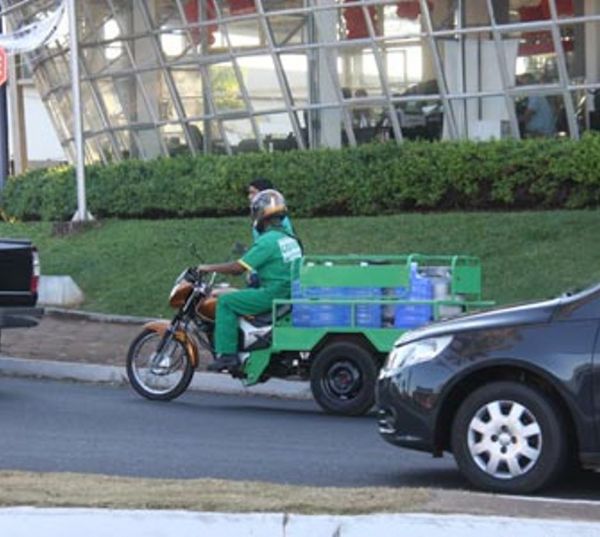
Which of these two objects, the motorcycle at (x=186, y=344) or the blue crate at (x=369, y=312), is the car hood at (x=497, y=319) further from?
the motorcycle at (x=186, y=344)

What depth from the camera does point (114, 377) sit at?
13.7 metres

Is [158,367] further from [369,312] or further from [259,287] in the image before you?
[369,312]

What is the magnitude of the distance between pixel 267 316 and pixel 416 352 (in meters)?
3.84

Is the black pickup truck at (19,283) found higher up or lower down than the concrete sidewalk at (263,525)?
higher up

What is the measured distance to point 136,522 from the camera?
252 inches

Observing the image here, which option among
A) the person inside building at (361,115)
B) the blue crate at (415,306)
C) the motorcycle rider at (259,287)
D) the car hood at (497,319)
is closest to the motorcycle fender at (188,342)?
the motorcycle rider at (259,287)

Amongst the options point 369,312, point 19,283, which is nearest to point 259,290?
point 369,312

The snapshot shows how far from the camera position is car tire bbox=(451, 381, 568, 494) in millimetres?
7676

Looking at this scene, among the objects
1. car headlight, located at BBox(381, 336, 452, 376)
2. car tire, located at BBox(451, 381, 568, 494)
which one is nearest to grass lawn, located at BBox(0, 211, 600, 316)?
car headlight, located at BBox(381, 336, 452, 376)

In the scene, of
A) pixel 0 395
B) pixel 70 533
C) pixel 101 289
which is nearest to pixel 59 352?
pixel 0 395

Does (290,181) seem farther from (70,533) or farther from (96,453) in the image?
(70,533)

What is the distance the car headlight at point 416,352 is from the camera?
8.06m

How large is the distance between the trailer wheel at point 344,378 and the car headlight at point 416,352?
3.13 metres

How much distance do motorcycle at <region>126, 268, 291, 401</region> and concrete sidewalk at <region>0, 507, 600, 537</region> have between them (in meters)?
5.38
